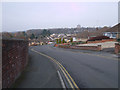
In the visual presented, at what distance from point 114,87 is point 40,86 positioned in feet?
13.5

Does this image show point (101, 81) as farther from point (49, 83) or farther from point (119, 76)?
point (49, 83)

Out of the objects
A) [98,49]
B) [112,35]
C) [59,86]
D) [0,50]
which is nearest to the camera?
[0,50]

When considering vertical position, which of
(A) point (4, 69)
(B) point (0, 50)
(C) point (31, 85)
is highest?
(B) point (0, 50)

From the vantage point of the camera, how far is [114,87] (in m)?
7.16

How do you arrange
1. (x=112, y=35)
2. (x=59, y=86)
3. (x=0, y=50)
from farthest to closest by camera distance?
(x=112, y=35) < (x=59, y=86) < (x=0, y=50)

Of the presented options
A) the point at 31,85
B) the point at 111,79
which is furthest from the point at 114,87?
the point at 31,85

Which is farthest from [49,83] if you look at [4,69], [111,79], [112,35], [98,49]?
[112,35]

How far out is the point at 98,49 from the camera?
24.0 meters

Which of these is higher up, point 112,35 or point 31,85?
point 112,35

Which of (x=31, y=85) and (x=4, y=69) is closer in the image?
(x=4, y=69)

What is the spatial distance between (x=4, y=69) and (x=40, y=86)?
247 centimetres

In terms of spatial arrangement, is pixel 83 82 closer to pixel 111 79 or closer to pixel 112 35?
pixel 111 79

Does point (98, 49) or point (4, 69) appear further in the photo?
point (98, 49)

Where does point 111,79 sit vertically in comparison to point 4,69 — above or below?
below
